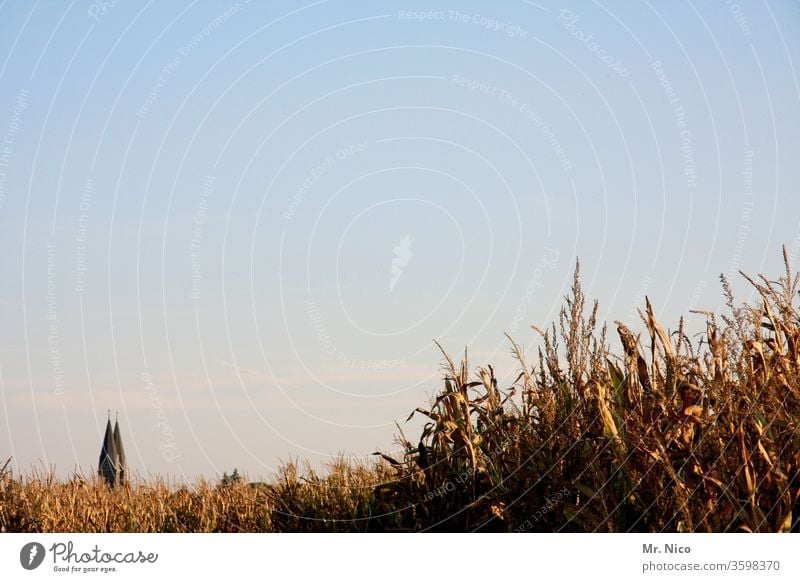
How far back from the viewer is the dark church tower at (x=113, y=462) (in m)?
8.06

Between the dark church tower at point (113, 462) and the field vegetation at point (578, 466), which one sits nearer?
the field vegetation at point (578, 466)

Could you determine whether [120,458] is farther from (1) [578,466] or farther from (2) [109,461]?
(1) [578,466]

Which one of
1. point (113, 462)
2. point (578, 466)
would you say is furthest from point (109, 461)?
point (578, 466)

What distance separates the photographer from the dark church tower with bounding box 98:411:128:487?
8.06 m

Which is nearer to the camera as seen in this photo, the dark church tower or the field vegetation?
the field vegetation

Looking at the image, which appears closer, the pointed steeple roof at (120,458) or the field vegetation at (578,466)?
the field vegetation at (578,466)

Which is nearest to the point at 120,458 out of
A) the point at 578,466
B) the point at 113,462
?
the point at 113,462

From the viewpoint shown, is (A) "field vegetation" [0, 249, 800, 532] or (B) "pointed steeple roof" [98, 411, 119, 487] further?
(B) "pointed steeple roof" [98, 411, 119, 487]

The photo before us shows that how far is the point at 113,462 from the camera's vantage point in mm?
8133
